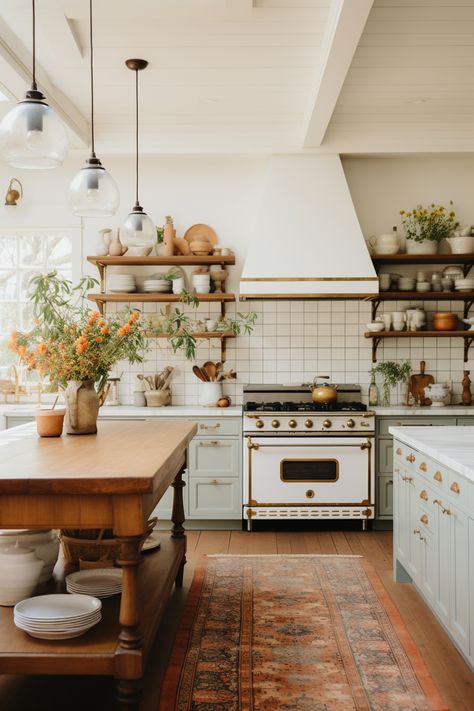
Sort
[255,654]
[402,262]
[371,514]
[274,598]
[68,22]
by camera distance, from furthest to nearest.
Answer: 1. [402,262]
2. [371,514]
3. [274,598]
4. [68,22]
5. [255,654]

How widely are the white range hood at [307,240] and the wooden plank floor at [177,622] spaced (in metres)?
1.86

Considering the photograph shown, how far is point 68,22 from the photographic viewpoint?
11.4ft

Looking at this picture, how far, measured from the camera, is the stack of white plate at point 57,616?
239cm

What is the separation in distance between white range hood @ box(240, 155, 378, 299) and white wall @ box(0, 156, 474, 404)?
393 mm

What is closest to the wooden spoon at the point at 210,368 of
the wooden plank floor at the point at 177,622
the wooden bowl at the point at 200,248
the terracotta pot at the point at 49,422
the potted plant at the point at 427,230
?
the wooden bowl at the point at 200,248

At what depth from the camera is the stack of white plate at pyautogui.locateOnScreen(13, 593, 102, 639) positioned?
7.83 ft

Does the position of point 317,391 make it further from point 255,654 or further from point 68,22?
point 68,22

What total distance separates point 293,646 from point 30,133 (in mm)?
2456

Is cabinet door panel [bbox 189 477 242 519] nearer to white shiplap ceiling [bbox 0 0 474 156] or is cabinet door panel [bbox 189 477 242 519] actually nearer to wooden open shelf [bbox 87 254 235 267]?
wooden open shelf [bbox 87 254 235 267]

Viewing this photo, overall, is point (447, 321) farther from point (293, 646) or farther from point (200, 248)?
point (293, 646)

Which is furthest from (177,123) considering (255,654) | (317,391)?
(255,654)

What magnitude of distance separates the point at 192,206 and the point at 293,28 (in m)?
2.34

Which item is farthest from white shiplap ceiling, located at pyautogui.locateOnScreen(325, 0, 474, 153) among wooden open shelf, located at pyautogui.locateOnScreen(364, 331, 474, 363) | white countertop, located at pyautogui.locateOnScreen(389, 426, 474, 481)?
white countertop, located at pyautogui.locateOnScreen(389, 426, 474, 481)

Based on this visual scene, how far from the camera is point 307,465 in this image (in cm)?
509
